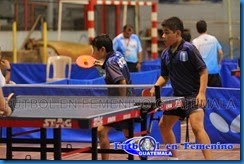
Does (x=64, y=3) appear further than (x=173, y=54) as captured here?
Yes

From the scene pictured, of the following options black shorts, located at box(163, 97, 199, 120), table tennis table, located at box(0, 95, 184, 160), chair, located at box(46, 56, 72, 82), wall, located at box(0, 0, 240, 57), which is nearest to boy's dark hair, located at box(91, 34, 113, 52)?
table tennis table, located at box(0, 95, 184, 160)

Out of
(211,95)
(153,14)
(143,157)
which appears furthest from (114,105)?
(153,14)

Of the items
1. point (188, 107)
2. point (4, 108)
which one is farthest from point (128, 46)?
point (4, 108)

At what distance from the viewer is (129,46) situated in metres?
12.9

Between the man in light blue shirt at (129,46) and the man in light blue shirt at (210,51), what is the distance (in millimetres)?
1959

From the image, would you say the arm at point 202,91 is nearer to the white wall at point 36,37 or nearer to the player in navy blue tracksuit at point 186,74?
the player in navy blue tracksuit at point 186,74

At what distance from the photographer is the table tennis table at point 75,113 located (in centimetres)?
515

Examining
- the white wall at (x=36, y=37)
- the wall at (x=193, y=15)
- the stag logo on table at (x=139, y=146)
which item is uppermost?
the wall at (x=193, y=15)

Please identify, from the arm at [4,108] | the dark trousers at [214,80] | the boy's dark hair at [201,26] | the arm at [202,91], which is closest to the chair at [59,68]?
the dark trousers at [214,80]

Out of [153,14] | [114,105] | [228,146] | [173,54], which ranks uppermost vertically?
[153,14]

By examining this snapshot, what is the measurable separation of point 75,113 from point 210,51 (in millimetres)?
5994

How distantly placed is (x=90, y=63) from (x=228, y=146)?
205 centimetres

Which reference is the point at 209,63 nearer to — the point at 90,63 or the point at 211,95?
the point at 211,95

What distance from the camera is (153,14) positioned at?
56.5 feet
